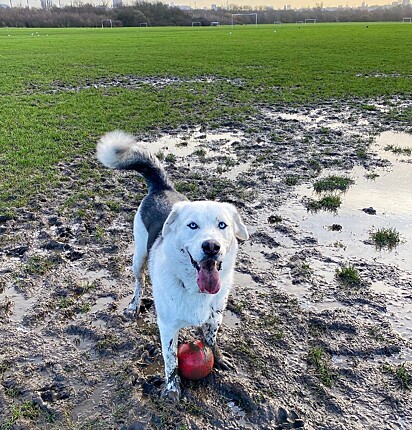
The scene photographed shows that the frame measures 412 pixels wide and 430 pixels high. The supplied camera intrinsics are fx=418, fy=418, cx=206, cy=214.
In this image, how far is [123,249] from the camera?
5.64 metres

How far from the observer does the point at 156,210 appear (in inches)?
162

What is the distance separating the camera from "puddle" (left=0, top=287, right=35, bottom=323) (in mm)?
4391

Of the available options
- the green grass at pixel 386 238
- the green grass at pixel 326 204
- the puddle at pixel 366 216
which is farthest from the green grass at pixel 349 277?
the green grass at pixel 326 204

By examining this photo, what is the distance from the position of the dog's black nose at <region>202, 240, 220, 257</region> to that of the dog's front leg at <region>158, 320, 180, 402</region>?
0.86 meters

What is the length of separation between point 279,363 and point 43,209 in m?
4.48

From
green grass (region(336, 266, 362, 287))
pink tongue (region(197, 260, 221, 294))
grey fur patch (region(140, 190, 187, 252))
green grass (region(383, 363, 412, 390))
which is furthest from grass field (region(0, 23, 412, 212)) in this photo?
green grass (region(383, 363, 412, 390))

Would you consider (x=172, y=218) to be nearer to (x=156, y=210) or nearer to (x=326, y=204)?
(x=156, y=210)

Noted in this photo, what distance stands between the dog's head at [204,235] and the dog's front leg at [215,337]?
Answer: 66cm

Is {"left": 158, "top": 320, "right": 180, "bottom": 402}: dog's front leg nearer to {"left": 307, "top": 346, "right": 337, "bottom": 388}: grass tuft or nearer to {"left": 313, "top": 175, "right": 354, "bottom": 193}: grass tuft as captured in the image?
{"left": 307, "top": 346, "right": 337, "bottom": 388}: grass tuft

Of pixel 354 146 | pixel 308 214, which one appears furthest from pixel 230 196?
pixel 354 146

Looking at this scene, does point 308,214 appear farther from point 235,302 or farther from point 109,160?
point 109,160

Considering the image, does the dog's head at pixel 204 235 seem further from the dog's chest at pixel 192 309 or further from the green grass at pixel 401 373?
the green grass at pixel 401 373

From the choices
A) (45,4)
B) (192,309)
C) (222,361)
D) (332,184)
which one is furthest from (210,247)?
(45,4)

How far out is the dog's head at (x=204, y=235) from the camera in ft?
9.66
